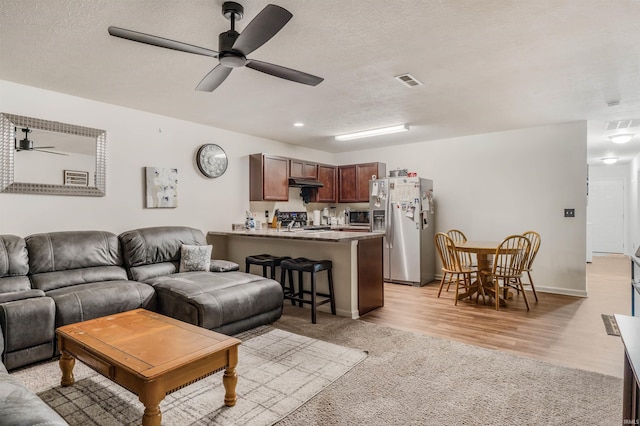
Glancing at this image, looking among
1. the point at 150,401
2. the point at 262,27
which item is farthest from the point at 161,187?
the point at 150,401

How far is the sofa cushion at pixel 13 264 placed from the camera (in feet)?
9.61

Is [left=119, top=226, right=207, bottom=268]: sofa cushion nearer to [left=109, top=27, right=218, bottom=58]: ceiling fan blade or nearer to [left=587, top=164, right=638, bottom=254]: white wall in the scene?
[left=109, top=27, right=218, bottom=58]: ceiling fan blade

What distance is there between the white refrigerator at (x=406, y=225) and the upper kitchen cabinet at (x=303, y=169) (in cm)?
120

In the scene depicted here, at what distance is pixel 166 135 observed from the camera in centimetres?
461

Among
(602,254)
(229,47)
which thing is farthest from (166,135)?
(602,254)

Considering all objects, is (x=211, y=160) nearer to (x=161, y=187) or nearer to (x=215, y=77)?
(x=161, y=187)

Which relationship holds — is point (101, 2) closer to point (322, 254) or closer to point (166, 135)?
point (166, 135)

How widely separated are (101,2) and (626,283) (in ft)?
25.3

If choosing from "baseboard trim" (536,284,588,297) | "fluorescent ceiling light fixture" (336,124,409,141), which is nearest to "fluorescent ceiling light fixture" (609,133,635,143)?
"baseboard trim" (536,284,588,297)

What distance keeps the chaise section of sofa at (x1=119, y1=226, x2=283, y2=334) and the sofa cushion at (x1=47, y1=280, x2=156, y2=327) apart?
18cm

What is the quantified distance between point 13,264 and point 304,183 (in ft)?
13.2

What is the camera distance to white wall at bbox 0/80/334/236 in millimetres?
3461

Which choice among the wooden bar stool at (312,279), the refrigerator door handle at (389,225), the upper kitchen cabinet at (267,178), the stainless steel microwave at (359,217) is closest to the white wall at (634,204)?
the refrigerator door handle at (389,225)

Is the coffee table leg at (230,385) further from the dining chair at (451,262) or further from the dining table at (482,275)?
the dining table at (482,275)
